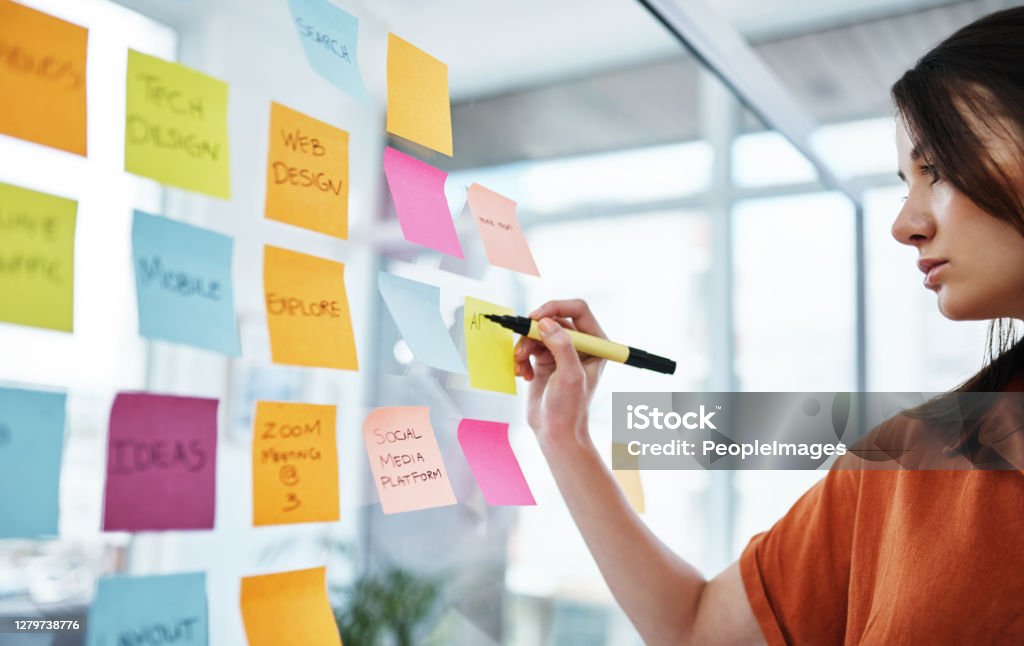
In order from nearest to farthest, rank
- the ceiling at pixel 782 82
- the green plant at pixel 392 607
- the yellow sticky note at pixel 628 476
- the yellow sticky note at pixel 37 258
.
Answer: the yellow sticky note at pixel 37 258 < the yellow sticky note at pixel 628 476 < the green plant at pixel 392 607 < the ceiling at pixel 782 82

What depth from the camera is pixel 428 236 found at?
0.61m

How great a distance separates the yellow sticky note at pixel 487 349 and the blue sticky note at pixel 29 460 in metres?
0.32

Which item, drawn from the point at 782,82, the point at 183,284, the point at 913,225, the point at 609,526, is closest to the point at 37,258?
the point at 183,284

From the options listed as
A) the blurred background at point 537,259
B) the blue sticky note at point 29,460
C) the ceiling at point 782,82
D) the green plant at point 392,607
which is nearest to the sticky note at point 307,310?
the blurred background at point 537,259

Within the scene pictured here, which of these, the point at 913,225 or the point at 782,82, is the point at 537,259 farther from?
the point at 782,82

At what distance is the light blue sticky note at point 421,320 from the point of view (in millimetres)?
590

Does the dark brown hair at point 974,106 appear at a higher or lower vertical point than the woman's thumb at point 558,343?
higher

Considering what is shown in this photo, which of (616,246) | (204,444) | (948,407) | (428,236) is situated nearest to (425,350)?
(428,236)

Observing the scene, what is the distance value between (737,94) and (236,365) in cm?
77

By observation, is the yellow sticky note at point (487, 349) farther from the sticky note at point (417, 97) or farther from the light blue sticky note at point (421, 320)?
the sticky note at point (417, 97)

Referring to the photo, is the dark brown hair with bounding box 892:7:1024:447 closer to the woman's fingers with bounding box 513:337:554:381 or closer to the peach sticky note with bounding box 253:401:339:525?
the woman's fingers with bounding box 513:337:554:381

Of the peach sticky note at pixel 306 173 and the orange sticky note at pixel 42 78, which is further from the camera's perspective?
the peach sticky note at pixel 306 173

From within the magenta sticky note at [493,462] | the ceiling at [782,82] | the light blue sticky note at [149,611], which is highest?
the ceiling at [782,82]
